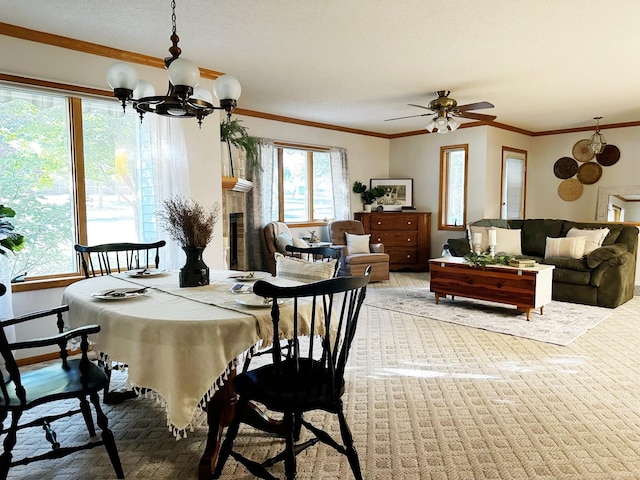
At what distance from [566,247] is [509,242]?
0.75 meters

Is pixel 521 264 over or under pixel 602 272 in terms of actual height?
over

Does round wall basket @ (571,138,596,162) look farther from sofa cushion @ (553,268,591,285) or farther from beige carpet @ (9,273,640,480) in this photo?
beige carpet @ (9,273,640,480)

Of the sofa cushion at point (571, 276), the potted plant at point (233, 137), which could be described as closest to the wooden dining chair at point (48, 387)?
the potted plant at point (233, 137)

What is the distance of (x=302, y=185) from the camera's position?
7.16 meters

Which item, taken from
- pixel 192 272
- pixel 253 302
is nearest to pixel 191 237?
pixel 192 272

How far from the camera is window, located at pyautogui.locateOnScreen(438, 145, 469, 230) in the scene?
294 inches

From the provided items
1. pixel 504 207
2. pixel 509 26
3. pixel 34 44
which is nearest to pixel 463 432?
pixel 509 26

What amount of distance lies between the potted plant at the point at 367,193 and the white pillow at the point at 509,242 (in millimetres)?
2428

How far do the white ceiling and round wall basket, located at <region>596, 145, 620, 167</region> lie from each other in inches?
78.2

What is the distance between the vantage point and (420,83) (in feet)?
15.8

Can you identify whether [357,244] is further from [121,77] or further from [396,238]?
[121,77]

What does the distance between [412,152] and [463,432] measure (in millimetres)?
6358

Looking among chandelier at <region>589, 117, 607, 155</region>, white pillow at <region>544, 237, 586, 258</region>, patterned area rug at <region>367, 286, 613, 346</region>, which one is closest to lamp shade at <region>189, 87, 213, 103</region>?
Result: patterned area rug at <region>367, 286, 613, 346</region>

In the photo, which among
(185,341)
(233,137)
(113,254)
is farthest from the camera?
(233,137)
